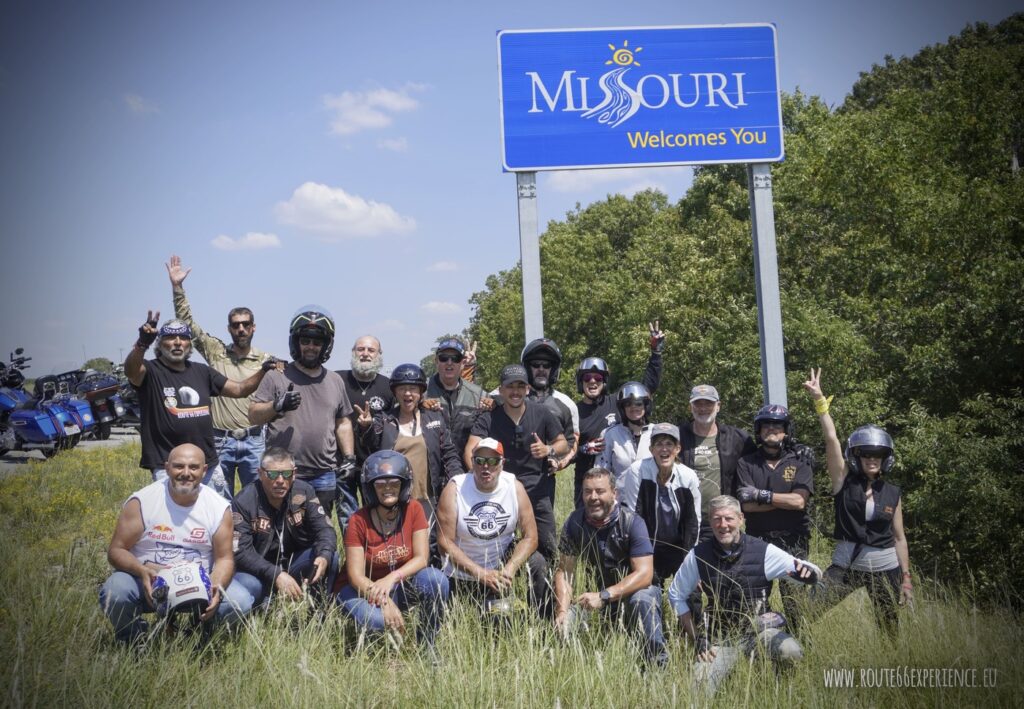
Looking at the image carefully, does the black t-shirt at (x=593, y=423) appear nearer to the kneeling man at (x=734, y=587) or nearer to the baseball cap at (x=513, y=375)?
the baseball cap at (x=513, y=375)

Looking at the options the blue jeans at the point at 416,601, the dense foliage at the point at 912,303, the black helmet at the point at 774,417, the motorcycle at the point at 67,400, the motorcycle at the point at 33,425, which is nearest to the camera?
the blue jeans at the point at 416,601

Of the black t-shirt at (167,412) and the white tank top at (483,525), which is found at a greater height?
the black t-shirt at (167,412)

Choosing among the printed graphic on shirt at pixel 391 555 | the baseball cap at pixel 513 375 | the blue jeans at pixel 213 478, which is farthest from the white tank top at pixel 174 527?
the baseball cap at pixel 513 375

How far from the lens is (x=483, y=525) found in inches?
220

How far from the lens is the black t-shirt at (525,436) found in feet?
20.3

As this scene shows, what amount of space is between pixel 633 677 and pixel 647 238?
28927mm

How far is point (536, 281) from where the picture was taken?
873cm

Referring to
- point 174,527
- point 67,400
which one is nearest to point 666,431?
point 174,527

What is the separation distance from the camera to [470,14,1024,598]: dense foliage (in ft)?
36.0

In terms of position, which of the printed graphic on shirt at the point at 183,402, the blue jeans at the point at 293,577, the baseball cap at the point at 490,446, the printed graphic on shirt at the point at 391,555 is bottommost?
the blue jeans at the point at 293,577

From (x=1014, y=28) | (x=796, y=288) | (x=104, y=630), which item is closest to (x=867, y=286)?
(x=796, y=288)

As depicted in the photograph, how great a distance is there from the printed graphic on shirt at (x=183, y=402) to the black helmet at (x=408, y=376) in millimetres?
1515

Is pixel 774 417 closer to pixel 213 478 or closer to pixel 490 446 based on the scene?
pixel 490 446

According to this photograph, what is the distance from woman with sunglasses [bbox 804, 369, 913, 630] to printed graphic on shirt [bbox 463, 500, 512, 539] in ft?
7.48
